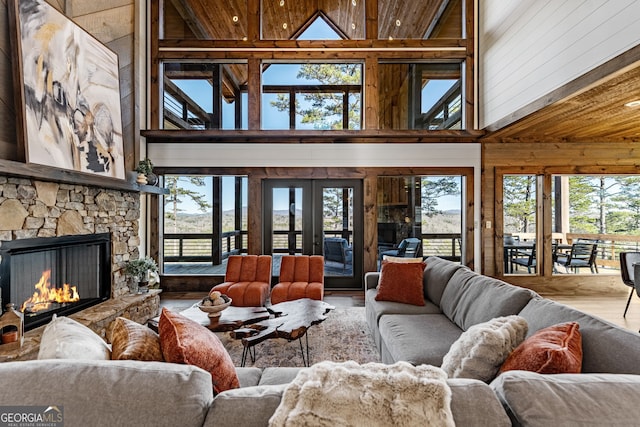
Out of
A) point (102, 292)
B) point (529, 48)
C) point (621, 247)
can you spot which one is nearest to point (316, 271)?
point (102, 292)

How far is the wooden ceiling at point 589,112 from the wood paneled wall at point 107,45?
17.6 ft

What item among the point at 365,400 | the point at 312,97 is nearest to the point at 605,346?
the point at 365,400

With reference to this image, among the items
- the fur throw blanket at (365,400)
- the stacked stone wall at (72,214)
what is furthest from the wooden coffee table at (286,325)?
the stacked stone wall at (72,214)

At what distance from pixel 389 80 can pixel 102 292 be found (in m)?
5.47

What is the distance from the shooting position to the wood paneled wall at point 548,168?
524 centimetres

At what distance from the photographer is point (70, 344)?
3.94 ft

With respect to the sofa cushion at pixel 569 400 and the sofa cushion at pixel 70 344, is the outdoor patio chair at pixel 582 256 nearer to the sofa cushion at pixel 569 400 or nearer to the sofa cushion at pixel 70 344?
the sofa cushion at pixel 569 400

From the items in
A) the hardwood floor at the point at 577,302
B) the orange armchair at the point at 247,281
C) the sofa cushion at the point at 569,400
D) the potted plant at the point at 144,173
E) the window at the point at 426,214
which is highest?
the potted plant at the point at 144,173

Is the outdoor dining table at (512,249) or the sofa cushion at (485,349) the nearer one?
the sofa cushion at (485,349)

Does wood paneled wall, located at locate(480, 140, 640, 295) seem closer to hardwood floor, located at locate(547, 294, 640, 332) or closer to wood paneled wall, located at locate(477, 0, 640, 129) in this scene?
hardwood floor, located at locate(547, 294, 640, 332)

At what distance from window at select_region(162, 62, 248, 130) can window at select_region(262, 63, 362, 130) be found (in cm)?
51

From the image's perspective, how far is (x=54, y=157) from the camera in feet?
9.50

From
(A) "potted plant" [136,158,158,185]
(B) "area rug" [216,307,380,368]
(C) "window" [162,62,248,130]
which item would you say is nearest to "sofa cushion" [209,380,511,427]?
(B) "area rug" [216,307,380,368]

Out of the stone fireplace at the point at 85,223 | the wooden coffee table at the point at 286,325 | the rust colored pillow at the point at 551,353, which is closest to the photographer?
the rust colored pillow at the point at 551,353
